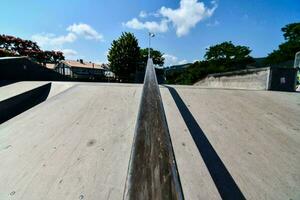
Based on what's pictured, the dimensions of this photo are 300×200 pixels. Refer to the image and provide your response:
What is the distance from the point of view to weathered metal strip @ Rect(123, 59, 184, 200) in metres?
0.84

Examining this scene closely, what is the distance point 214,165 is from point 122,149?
1.21 m

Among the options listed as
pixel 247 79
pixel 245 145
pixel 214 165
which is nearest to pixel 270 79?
pixel 247 79

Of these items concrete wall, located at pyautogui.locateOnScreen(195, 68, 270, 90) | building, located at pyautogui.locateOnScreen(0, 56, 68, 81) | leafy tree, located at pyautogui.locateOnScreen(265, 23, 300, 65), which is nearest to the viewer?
concrete wall, located at pyautogui.locateOnScreen(195, 68, 270, 90)

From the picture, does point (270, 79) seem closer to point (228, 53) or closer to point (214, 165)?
point (214, 165)

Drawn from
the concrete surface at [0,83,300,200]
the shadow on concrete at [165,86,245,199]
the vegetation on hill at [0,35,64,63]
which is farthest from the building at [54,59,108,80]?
the shadow on concrete at [165,86,245,199]

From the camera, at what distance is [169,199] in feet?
2.64

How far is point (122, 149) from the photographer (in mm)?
2641

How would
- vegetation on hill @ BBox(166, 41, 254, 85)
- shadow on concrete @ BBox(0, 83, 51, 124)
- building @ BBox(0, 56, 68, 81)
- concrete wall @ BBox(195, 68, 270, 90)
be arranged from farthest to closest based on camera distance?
vegetation on hill @ BBox(166, 41, 254, 85) → building @ BBox(0, 56, 68, 81) → concrete wall @ BBox(195, 68, 270, 90) → shadow on concrete @ BBox(0, 83, 51, 124)

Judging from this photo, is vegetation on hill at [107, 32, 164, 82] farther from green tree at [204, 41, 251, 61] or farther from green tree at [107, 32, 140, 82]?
green tree at [204, 41, 251, 61]

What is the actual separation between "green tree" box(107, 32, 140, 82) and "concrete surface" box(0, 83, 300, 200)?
84.8 feet

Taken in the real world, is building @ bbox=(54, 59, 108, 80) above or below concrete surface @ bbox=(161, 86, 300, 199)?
above

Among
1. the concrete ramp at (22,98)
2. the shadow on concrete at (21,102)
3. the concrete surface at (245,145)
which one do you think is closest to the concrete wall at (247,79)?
the concrete surface at (245,145)

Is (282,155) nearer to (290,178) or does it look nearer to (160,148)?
(290,178)

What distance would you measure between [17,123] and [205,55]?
4573cm
